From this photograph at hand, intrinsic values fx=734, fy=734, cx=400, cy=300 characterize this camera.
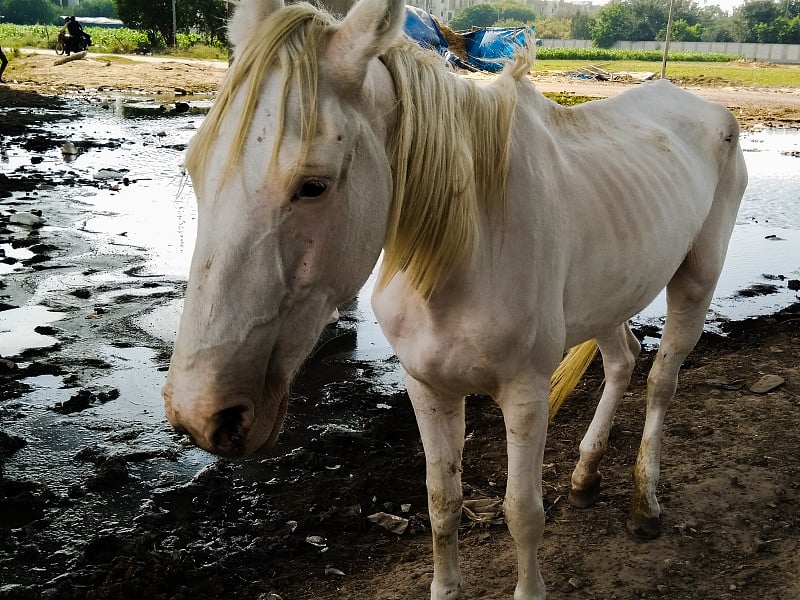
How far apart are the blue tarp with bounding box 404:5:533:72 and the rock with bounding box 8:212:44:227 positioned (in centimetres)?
559

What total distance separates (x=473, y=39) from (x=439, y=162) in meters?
2.05

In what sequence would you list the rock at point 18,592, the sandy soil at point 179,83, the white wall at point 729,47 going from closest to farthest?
the rock at point 18,592 < the sandy soil at point 179,83 < the white wall at point 729,47

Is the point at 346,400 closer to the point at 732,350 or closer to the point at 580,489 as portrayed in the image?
the point at 580,489

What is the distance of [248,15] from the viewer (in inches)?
68.6

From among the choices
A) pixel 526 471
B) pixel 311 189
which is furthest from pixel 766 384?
pixel 311 189

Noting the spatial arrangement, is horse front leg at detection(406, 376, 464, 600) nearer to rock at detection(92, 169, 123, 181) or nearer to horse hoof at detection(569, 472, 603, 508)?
horse hoof at detection(569, 472, 603, 508)

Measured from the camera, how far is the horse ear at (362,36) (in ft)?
5.07

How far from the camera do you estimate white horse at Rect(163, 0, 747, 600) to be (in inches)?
59.9

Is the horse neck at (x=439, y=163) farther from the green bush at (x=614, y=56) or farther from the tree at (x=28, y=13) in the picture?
the tree at (x=28, y=13)

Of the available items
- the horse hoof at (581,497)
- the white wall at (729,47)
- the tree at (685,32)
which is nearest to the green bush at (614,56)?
the white wall at (729,47)

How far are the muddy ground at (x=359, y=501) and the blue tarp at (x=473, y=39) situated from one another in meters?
1.96

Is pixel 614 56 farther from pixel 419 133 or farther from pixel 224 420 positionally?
pixel 224 420

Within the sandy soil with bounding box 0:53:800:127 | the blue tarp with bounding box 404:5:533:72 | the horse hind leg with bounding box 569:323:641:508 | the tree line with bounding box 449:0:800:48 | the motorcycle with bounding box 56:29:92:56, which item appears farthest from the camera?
the tree line with bounding box 449:0:800:48

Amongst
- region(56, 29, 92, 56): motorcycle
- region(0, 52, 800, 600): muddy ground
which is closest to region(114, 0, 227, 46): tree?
region(56, 29, 92, 56): motorcycle
